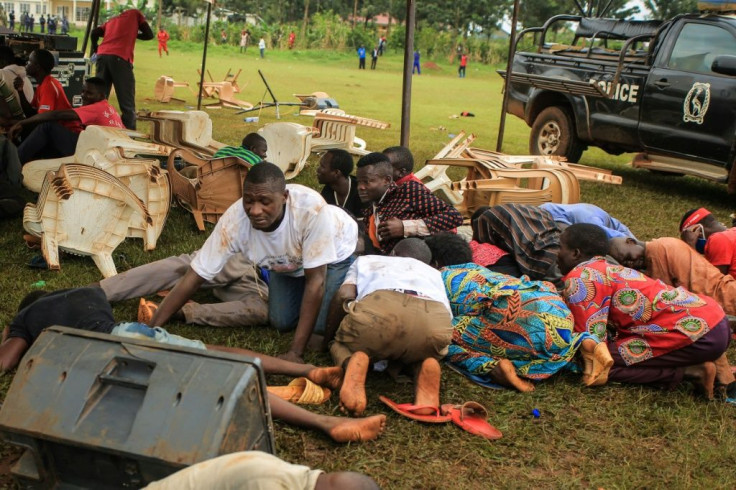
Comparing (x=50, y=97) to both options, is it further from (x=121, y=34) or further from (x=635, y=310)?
(x=635, y=310)

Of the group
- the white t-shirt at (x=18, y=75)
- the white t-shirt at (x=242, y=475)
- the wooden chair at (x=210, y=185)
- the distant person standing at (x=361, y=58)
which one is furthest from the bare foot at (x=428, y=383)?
the distant person standing at (x=361, y=58)

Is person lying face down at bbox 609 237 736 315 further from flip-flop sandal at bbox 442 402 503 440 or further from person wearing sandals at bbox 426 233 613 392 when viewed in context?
flip-flop sandal at bbox 442 402 503 440

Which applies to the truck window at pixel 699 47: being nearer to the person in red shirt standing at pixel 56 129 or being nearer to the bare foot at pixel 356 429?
the person in red shirt standing at pixel 56 129

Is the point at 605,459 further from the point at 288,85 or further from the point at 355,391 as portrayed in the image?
the point at 288,85

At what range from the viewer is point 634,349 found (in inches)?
155

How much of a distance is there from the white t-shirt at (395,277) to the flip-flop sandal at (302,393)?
540 mm

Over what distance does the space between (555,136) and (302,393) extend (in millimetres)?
7853

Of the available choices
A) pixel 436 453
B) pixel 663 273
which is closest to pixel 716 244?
pixel 663 273

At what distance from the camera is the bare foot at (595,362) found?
3814 millimetres

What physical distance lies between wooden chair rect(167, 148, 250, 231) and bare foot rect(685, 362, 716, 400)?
377 centimetres

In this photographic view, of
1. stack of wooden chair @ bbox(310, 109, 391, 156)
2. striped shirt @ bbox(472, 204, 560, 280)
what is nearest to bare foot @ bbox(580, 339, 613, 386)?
striped shirt @ bbox(472, 204, 560, 280)

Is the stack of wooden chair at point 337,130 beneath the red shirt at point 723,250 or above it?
above

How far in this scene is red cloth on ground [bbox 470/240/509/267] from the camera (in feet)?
16.6

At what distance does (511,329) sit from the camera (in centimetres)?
391
